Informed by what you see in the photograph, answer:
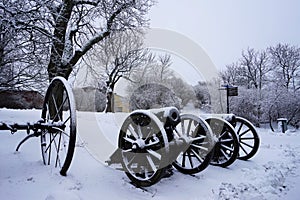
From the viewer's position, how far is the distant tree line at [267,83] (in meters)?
15.7

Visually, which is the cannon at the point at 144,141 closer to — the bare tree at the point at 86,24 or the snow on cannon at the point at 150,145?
the snow on cannon at the point at 150,145

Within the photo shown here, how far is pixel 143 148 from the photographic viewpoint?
3.29 meters

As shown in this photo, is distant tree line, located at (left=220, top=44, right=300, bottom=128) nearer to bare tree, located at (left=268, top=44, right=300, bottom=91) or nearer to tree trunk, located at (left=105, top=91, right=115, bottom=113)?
bare tree, located at (left=268, top=44, right=300, bottom=91)

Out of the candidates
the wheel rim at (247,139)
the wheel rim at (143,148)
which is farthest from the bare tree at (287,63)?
the wheel rim at (143,148)

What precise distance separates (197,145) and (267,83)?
21234mm

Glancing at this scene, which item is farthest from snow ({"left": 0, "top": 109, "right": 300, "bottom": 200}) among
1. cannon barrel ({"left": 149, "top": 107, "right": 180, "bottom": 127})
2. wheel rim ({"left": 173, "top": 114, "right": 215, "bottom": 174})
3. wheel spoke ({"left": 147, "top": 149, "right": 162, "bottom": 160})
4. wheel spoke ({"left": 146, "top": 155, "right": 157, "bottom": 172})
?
cannon barrel ({"left": 149, "top": 107, "right": 180, "bottom": 127})

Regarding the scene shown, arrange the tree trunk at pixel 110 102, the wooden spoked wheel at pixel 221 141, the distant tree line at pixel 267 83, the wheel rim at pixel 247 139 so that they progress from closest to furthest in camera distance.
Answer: the wooden spoked wheel at pixel 221 141, the wheel rim at pixel 247 139, the distant tree line at pixel 267 83, the tree trunk at pixel 110 102

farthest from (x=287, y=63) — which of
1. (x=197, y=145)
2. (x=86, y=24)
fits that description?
(x=197, y=145)

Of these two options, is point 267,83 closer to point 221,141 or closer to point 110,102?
point 110,102

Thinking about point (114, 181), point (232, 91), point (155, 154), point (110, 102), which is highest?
point (232, 91)

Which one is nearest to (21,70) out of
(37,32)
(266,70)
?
(37,32)

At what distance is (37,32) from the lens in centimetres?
346

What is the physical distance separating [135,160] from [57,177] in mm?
1101

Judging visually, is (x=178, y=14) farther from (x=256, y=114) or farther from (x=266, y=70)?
(x=266, y=70)
